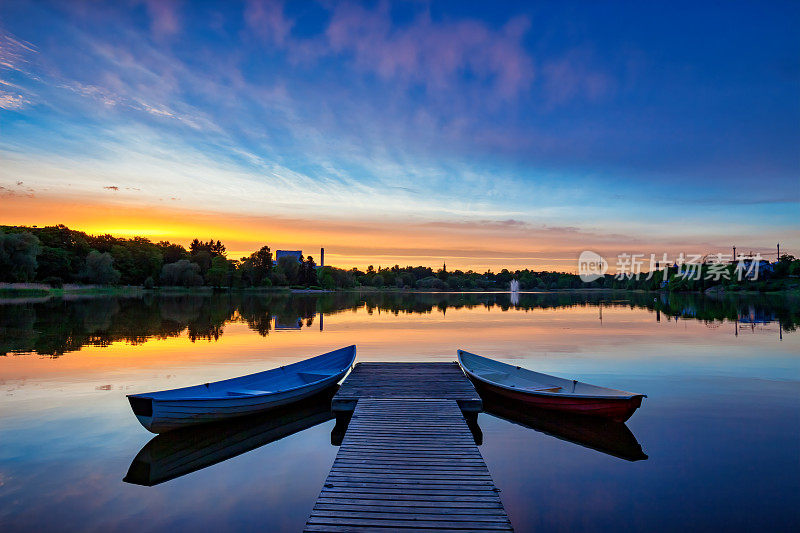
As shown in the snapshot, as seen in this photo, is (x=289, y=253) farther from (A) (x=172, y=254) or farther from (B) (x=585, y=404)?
(B) (x=585, y=404)

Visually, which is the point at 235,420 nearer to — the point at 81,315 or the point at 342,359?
the point at 342,359

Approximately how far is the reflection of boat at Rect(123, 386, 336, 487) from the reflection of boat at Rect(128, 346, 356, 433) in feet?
1.27

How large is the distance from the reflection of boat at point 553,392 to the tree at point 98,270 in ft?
308

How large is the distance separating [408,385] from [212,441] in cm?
590

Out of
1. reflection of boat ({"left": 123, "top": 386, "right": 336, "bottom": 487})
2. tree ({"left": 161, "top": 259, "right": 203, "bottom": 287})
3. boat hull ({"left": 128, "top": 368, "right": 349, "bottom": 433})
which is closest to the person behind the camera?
reflection of boat ({"left": 123, "top": 386, "right": 336, "bottom": 487})

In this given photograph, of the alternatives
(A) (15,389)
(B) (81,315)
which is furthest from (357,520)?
(B) (81,315)

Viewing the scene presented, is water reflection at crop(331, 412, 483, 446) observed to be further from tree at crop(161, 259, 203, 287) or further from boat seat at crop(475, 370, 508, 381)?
tree at crop(161, 259, 203, 287)

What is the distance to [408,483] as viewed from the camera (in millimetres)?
6949

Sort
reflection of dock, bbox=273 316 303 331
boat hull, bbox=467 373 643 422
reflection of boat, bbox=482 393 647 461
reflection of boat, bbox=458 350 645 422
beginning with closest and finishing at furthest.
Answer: reflection of boat, bbox=482 393 647 461 → boat hull, bbox=467 373 643 422 → reflection of boat, bbox=458 350 645 422 → reflection of dock, bbox=273 316 303 331

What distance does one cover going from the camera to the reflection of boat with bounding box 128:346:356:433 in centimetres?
1012

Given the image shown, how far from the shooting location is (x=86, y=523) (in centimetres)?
716

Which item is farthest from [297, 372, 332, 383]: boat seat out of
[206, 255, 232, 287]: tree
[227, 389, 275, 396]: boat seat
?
[206, 255, 232, 287]: tree

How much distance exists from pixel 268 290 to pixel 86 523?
384 ft

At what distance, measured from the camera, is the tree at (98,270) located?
3430 inches
